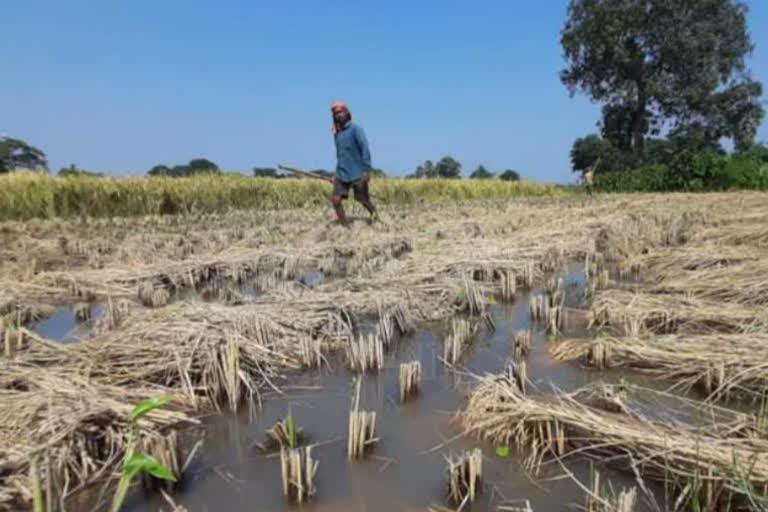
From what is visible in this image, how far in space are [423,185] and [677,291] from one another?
15554 millimetres

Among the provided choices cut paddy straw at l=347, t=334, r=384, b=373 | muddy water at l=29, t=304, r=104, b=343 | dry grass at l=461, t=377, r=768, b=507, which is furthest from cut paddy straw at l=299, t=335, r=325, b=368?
muddy water at l=29, t=304, r=104, b=343

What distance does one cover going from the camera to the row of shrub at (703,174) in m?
A: 17.3

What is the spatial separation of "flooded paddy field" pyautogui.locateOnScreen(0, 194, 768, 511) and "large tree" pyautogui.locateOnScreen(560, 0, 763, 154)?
26.7m

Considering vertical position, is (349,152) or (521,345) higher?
(349,152)

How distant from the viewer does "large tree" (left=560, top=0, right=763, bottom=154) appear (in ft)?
83.0

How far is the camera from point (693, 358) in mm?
1896

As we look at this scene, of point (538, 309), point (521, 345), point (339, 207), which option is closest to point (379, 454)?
point (521, 345)

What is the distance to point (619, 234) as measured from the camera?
536 cm

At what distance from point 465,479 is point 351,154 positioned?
19.5 feet

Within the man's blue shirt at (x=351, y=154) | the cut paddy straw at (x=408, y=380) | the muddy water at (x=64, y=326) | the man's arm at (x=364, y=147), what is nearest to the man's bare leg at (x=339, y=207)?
the man's blue shirt at (x=351, y=154)

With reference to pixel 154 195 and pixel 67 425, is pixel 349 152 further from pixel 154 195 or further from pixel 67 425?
pixel 154 195

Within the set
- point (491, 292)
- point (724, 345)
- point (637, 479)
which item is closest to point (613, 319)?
point (724, 345)

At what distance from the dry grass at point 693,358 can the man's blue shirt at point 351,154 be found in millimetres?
4966

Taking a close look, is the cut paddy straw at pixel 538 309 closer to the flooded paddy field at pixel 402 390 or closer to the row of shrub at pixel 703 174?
the flooded paddy field at pixel 402 390
